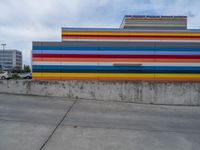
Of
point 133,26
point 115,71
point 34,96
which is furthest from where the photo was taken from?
point 133,26

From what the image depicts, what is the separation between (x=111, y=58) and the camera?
18.3 meters

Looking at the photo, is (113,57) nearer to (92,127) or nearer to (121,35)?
(121,35)

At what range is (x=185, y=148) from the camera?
7.49 m

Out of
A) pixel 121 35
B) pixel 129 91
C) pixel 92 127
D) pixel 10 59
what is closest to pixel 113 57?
pixel 121 35

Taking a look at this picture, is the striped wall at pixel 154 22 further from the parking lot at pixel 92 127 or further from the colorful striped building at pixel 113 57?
the parking lot at pixel 92 127

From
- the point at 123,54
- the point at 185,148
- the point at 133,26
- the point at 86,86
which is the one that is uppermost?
the point at 133,26

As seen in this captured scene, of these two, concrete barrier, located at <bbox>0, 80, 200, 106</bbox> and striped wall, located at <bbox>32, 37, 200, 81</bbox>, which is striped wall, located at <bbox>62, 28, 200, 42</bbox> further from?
concrete barrier, located at <bbox>0, 80, 200, 106</bbox>

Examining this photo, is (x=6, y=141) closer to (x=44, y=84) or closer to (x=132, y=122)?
(x=132, y=122)

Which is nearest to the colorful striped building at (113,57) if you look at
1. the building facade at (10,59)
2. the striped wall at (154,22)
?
the striped wall at (154,22)

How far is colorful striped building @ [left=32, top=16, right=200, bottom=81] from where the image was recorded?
716 inches

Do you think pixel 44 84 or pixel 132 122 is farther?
pixel 44 84

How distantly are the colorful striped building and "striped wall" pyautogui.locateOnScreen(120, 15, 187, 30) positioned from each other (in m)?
6.54

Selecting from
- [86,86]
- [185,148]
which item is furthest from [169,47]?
[185,148]

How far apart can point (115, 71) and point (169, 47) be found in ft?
13.8
